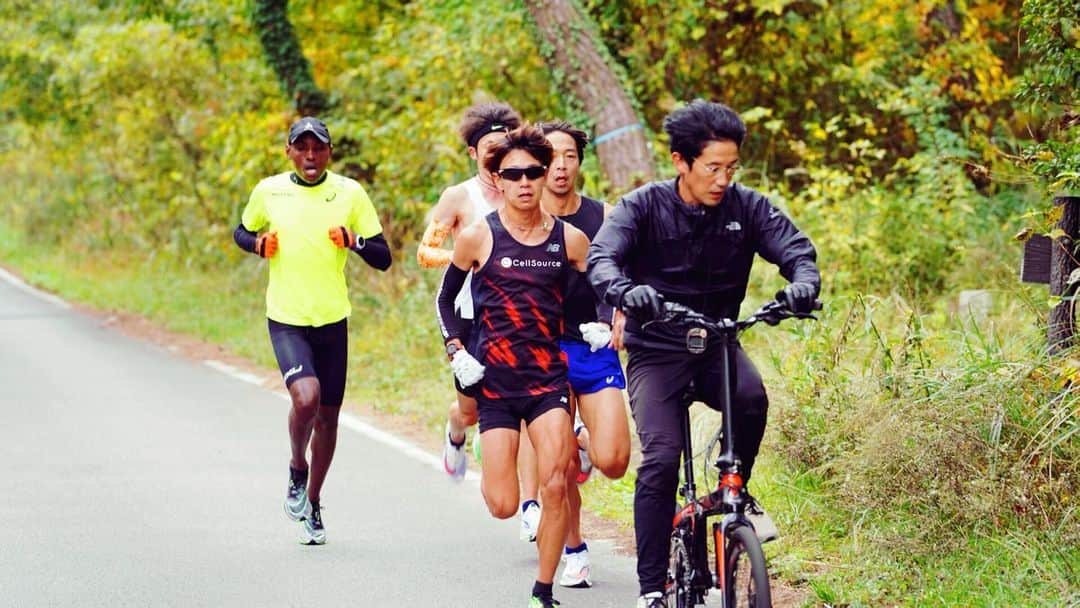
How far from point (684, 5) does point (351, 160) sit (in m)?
4.84

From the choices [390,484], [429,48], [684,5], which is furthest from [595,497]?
[429,48]

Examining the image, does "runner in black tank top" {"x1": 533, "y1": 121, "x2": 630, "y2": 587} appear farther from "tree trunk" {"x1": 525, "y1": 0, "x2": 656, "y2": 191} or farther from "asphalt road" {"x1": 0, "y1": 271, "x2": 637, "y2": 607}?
"tree trunk" {"x1": 525, "y1": 0, "x2": 656, "y2": 191}

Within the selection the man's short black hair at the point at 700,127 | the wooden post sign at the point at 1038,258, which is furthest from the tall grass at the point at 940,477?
the man's short black hair at the point at 700,127

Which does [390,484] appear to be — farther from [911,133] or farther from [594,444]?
[911,133]

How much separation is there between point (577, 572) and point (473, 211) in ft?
5.88

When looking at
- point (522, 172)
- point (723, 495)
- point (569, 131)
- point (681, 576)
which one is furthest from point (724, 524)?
point (569, 131)

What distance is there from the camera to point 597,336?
595 cm

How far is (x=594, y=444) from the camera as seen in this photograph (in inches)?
248

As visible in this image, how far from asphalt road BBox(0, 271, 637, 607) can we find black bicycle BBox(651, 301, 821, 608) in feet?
Answer: 3.33

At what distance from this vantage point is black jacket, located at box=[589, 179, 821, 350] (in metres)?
5.55

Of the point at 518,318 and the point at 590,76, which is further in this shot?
the point at 590,76

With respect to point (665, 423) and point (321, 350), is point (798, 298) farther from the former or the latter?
point (321, 350)

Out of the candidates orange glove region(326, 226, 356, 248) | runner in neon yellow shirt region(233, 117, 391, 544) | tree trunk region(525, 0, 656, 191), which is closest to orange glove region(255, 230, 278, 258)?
runner in neon yellow shirt region(233, 117, 391, 544)

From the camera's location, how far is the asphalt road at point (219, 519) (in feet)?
22.0
